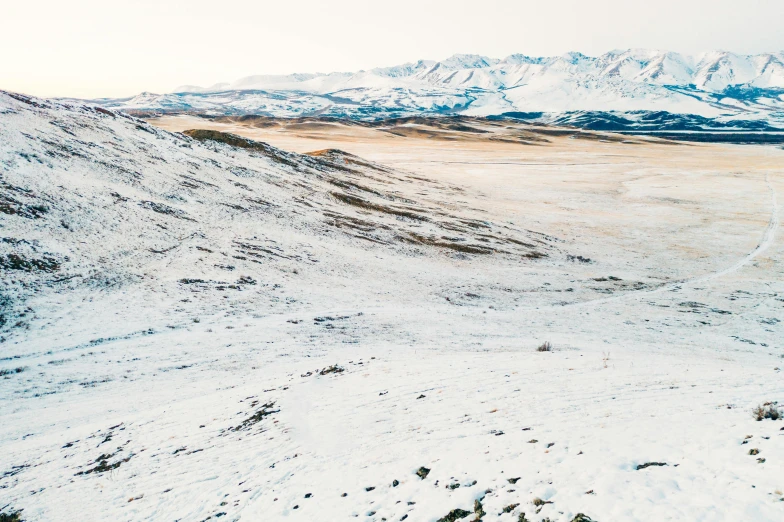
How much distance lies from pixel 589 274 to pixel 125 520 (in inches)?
1331

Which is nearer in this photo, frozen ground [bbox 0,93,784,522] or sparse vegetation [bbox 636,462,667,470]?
sparse vegetation [bbox 636,462,667,470]

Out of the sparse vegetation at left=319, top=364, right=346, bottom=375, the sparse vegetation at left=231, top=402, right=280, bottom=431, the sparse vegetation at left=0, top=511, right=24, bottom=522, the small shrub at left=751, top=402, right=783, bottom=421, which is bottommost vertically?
the sparse vegetation at left=0, top=511, right=24, bottom=522

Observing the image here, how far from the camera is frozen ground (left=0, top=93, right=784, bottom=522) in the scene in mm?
9570

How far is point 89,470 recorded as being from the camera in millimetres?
12492

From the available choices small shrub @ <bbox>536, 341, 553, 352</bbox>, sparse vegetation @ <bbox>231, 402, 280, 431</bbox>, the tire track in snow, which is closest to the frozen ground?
sparse vegetation @ <bbox>231, 402, 280, 431</bbox>

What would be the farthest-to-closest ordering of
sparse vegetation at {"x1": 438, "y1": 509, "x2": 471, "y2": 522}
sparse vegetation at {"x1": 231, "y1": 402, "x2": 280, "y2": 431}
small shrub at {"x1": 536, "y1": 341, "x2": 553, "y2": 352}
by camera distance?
small shrub at {"x1": 536, "y1": 341, "x2": 553, "y2": 352} < sparse vegetation at {"x1": 231, "y1": 402, "x2": 280, "y2": 431} < sparse vegetation at {"x1": 438, "y1": 509, "x2": 471, "y2": 522}

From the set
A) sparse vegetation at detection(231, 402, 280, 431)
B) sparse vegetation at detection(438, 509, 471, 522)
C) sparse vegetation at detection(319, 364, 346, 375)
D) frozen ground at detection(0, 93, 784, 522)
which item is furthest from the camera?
sparse vegetation at detection(319, 364, 346, 375)

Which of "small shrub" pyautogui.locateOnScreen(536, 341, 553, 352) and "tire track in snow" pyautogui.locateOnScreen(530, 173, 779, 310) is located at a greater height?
"small shrub" pyautogui.locateOnScreen(536, 341, 553, 352)

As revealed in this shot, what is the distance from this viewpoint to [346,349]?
20703 mm

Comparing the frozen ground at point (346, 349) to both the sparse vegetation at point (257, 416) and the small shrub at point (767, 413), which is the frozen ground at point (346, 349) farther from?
the small shrub at point (767, 413)

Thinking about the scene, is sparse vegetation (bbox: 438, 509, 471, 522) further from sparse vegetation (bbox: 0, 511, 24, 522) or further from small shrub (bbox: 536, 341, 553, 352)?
small shrub (bbox: 536, 341, 553, 352)

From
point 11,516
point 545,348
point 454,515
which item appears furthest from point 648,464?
point 11,516

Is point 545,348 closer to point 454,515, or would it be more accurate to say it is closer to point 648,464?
point 648,464

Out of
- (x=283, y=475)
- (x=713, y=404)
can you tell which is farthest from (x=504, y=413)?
(x=283, y=475)
